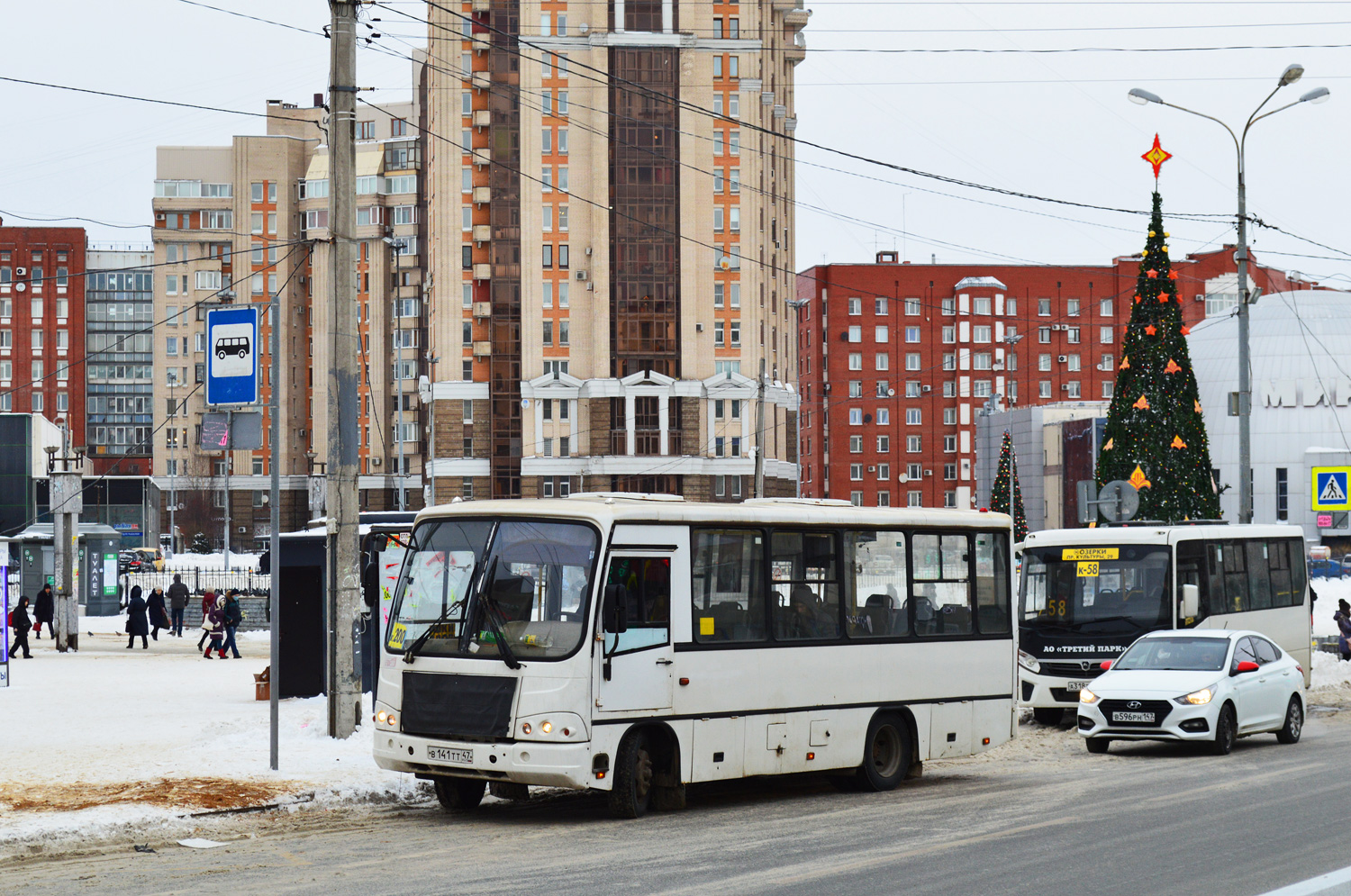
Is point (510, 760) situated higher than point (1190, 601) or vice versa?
point (1190, 601)

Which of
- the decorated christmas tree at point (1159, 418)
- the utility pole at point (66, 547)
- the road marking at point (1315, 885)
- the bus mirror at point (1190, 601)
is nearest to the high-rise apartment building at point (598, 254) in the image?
the decorated christmas tree at point (1159, 418)

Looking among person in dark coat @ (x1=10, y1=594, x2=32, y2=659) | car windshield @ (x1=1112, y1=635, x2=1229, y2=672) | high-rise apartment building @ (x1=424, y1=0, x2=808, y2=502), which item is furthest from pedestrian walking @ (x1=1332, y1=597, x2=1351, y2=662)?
high-rise apartment building @ (x1=424, y1=0, x2=808, y2=502)

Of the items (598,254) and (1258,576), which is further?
(598,254)

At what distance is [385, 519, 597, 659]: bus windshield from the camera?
12.6m

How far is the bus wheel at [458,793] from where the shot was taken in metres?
13.3

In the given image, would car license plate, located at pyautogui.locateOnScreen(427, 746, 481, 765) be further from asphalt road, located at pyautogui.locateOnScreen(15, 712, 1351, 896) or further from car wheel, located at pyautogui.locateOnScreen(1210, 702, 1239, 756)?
car wheel, located at pyautogui.locateOnScreen(1210, 702, 1239, 756)

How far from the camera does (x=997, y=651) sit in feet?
53.8

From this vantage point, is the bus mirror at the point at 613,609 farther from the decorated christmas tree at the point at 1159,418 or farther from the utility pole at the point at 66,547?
the decorated christmas tree at the point at 1159,418

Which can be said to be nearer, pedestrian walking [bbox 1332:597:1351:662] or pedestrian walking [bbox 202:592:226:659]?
pedestrian walking [bbox 1332:597:1351:662]

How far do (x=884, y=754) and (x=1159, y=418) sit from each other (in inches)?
1140

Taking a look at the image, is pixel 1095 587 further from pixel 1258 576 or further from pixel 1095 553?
pixel 1258 576

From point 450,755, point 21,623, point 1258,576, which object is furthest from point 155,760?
point 21,623

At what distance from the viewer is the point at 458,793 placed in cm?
1338

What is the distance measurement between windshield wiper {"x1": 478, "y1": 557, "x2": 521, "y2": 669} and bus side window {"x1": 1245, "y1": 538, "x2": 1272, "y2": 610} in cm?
1577
